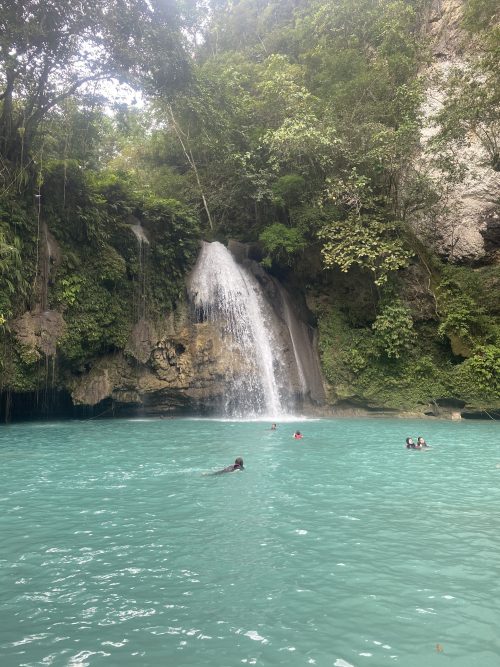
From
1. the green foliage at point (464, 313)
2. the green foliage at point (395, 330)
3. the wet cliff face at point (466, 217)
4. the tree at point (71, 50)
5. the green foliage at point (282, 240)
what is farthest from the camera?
the wet cliff face at point (466, 217)

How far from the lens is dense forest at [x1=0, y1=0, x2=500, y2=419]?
51.6 ft

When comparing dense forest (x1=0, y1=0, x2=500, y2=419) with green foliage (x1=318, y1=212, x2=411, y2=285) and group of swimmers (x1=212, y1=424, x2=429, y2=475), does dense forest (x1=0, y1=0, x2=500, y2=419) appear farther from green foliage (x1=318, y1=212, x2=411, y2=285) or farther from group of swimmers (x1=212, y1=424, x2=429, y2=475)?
group of swimmers (x1=212, y1=424, x2=429, y2=475)

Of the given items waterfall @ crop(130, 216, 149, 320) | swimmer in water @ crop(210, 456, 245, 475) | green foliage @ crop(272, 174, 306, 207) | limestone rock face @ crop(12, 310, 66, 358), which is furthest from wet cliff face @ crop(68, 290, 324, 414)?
swimmer in water @ crop(210, 456, 245, 475)

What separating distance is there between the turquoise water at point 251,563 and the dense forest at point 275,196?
9.00m

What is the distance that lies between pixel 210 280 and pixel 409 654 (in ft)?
57.4

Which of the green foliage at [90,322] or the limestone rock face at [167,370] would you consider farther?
the limestone rock face at [167,370]

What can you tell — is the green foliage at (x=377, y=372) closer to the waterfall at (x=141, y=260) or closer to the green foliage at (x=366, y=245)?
the green foliage at (x=366, y=245)

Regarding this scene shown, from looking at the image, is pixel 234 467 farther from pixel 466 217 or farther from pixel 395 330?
pixel 466 217

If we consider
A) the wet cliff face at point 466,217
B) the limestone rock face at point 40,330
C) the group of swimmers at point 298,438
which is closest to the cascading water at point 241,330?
the group of swimmers at point 298,438

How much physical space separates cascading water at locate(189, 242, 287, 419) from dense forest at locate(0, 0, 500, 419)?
3.33ft

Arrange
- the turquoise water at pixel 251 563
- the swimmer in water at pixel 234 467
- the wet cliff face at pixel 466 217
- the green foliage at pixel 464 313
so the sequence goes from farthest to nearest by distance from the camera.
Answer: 1. the wet cliff face at pixel 466 217
2. the green foliage at pixel 464 313
3. the swimmer in water at pixel 234 467
4. the turquoise water at pixel 251 563

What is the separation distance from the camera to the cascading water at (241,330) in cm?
1894

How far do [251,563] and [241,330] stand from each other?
1492cm

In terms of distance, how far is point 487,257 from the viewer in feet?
70.2
